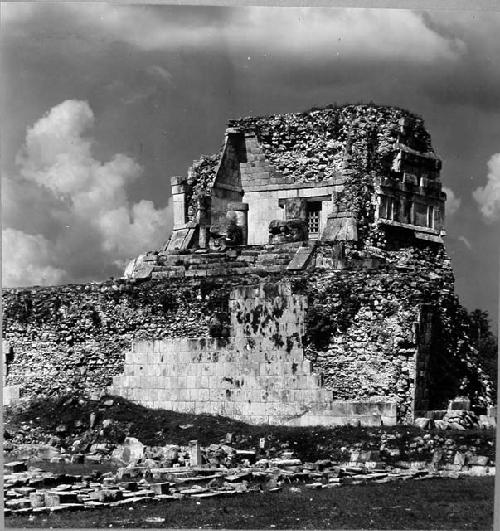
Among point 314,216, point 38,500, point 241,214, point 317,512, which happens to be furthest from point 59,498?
point 314,216

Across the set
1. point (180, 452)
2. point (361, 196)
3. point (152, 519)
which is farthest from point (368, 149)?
point (152, 519)

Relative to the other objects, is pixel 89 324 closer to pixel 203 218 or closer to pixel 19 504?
pixel 203 218

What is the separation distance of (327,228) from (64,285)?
570 centimetres

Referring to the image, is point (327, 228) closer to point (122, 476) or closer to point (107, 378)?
point (107, 378)

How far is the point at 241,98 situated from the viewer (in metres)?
31.9

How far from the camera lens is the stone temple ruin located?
97.1 feet

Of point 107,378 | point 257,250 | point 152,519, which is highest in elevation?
point 257,250

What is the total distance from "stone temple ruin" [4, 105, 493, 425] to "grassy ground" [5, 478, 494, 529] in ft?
8.52

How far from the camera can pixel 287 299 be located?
1199 inches

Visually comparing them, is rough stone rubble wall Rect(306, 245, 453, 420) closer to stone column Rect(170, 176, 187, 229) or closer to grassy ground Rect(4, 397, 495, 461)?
grassy ground Rect(4, 397, 495, 461)

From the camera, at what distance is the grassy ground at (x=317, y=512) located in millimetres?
26000

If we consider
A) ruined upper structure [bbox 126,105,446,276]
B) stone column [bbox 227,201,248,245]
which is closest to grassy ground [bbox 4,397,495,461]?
ruined upper structure [bbox 126,105,446,276]

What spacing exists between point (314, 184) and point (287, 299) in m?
6.03

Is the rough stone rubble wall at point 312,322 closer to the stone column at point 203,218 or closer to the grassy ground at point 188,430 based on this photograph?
the grassy ground at point 188,430
